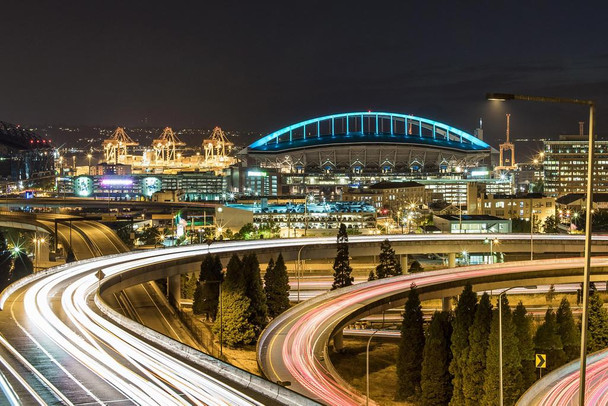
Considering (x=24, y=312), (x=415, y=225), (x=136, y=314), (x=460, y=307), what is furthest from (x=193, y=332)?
(x=415, y=225)

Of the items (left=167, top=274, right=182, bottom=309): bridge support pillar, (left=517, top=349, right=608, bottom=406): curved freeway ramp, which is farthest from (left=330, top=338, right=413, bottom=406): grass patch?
(left=167, top=274, right=182, bottom=309): bridge support pillar

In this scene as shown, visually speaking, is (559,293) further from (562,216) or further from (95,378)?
(562,216)

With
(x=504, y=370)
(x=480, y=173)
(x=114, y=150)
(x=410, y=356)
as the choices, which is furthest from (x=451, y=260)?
(x=114, y=150)

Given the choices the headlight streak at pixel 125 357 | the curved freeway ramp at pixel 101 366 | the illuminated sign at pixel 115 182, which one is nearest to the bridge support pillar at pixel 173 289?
the headlight streak at pixel 125 357

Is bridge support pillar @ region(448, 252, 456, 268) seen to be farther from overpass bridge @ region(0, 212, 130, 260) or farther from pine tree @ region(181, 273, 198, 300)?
overpass bridge @ region(0, 212, 130, 260)

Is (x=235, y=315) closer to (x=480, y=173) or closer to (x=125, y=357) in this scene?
(x=125, y=357)
